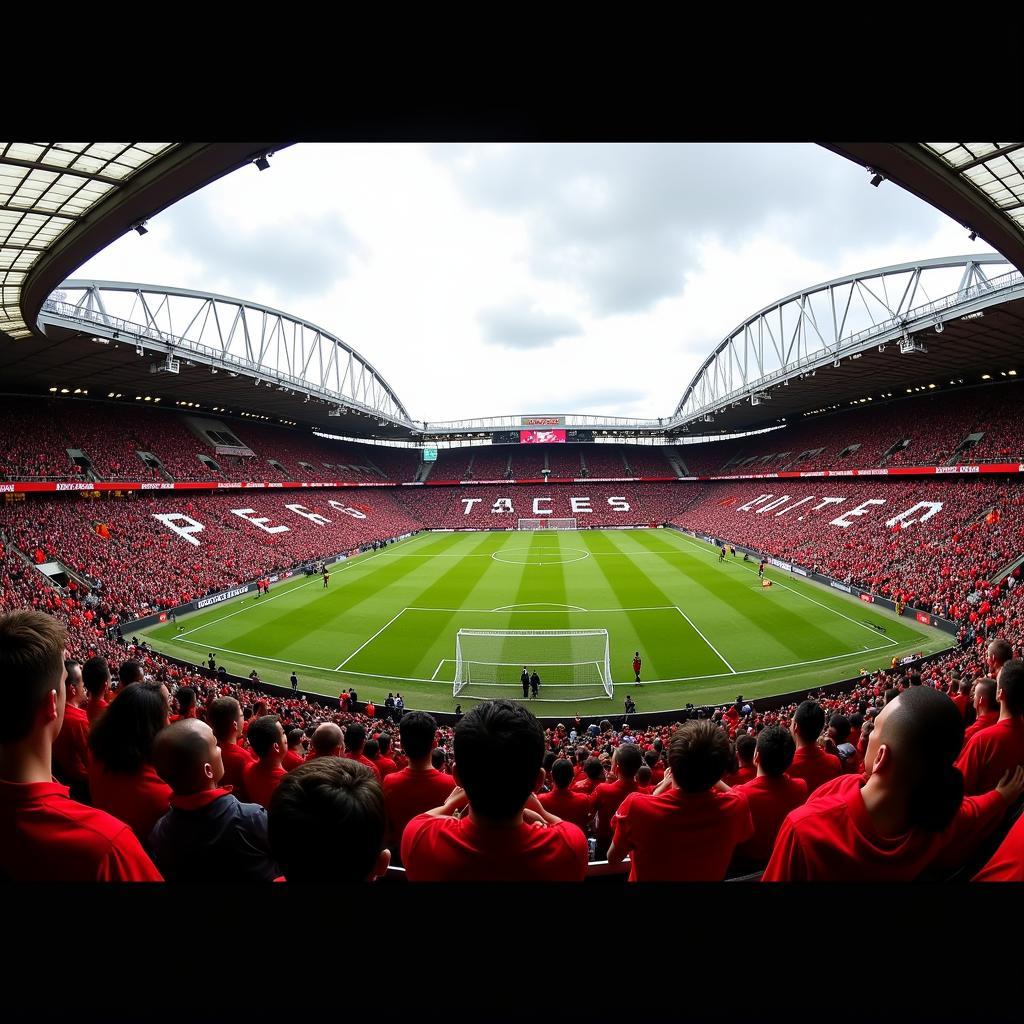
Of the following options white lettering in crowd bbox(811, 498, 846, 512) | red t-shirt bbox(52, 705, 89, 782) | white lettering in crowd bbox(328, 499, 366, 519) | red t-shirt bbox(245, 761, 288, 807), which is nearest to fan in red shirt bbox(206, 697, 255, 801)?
red t-shirt bbox(245, 761, 288, 807)

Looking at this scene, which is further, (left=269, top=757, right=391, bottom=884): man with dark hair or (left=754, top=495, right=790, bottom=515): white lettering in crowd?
(left=754, top=495, right=790, bottom=515): white lettering in crowd

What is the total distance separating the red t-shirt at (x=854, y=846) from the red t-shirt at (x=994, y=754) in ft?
7.36

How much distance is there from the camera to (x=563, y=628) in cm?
2455

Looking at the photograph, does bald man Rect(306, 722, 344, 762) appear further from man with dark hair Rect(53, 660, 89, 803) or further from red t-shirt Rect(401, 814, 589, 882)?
red t-shirt Rect(401, 814, 589, 882)

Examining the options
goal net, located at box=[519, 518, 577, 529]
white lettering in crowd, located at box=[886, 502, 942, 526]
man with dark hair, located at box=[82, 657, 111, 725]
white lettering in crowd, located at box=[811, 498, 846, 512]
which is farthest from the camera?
goal net, located at box=[519, 518, 577, 529]

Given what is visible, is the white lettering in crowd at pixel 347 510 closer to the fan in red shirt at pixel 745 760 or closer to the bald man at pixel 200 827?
the fan in red shirt at pixel 745 760

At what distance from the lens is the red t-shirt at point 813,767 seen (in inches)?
197

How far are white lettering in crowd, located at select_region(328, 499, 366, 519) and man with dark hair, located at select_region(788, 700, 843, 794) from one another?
5312cm

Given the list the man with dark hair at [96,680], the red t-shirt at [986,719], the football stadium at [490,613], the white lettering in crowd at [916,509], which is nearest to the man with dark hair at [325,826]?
the football stadium at [490,613]

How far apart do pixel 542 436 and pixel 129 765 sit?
7832 cm

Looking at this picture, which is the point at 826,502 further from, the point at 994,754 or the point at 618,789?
the point at 618,789

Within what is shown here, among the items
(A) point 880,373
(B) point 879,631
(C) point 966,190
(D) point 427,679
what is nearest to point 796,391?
Answer: (A) point 880,373

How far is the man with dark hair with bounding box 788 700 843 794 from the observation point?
5.01 m
